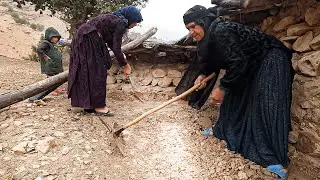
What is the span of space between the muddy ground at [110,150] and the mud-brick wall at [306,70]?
27 cm

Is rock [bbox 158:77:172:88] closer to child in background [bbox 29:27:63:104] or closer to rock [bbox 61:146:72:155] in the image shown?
child in background [bbox 29:27:63:104]

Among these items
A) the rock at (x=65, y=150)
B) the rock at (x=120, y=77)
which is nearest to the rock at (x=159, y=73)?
the rock at (x=120, y=77)

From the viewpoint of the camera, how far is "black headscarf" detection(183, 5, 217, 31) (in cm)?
290

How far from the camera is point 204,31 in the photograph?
2.98m

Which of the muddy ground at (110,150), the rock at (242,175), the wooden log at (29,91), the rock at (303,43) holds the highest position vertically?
the rock at (303,43)

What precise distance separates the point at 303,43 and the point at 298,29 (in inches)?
7.4

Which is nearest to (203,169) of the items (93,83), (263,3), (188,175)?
(188,175)

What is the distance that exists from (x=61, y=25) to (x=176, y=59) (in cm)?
2035

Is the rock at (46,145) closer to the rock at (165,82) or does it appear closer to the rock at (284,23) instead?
the rock at (165,82)

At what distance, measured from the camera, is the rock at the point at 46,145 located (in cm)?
281

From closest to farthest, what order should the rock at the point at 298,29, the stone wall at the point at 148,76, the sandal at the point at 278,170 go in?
the sandal at the point at 278,170 < the rock at the point at 298,29 < the stone wall at the point at 148,76

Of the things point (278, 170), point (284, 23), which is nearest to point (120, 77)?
point (284, 23)

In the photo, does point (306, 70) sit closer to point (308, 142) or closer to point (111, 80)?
point (308, 142)

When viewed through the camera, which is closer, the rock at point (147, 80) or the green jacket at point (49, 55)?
the green jacket at point (49, 55)
